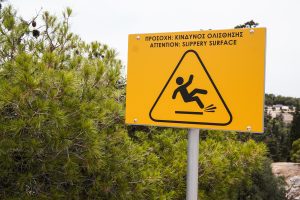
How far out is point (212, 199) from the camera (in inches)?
176

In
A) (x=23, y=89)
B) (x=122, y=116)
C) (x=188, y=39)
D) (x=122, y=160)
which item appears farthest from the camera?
(x=122, y=116)

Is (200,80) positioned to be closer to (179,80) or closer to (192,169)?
(179,80)

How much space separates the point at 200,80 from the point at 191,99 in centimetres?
12

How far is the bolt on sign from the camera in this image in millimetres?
2219

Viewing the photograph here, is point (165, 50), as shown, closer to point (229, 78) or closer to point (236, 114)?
point (229, 78)

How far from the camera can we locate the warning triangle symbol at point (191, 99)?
224 cm

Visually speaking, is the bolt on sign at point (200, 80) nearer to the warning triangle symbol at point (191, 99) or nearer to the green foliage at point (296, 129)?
the warning triangle symbol at point (191, 99)

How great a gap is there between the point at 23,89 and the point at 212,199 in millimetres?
2629

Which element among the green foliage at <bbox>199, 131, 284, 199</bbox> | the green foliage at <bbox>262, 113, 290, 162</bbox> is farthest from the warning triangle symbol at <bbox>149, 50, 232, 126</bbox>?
the green foliage at <bbox>262, 113, 290, 162</bbox>

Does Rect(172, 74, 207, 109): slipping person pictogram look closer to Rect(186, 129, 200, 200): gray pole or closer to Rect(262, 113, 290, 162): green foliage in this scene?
Rect(186, 129, 200, 200): gray pole

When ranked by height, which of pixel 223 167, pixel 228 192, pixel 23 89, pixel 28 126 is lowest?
pixel 228 192

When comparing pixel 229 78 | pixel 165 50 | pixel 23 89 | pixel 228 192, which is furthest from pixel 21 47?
pixel 228 192

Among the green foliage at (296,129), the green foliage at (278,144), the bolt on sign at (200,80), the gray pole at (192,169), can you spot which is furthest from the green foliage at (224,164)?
the green foliage at (296,129)

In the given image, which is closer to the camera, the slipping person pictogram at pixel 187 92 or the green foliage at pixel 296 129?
the slipping person pictogram at pixel 187 92
